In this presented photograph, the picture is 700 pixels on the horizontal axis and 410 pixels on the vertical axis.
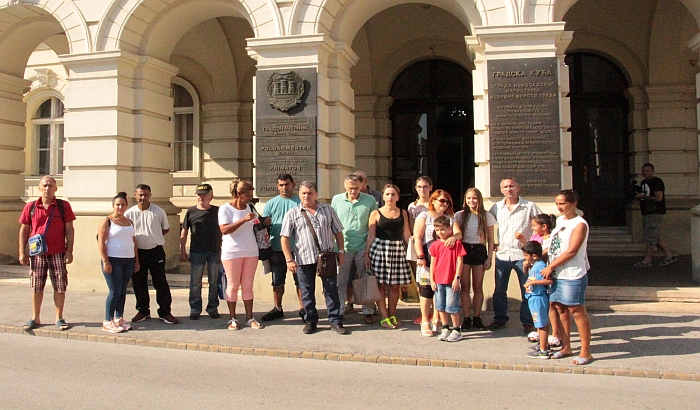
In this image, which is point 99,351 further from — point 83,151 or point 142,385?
point 83,151

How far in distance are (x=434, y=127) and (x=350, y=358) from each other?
9.36 m

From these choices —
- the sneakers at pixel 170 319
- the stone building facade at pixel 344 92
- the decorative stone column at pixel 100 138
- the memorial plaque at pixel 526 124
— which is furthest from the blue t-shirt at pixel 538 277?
the decorative stone column at pixel 100 138

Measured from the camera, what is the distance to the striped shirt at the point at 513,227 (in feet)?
24.9

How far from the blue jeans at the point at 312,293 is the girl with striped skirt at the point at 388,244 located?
0.57 m

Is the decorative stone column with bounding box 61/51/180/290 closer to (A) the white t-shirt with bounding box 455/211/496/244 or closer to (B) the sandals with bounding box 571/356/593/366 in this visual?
(A) the white t-shirt with bounding box 455/211/496/244

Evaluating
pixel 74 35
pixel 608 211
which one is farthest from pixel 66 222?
pixel 608 211

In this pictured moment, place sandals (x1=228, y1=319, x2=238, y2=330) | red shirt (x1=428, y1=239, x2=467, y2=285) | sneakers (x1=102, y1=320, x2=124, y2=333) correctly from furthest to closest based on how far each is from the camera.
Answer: sandals (x1=228, y1=319, x2=238, y2=330) < sneakers (x1=102, y1=320, x2=124, y2=333) < red shirt (x1=428, y1=239, x2=467, y2=285)

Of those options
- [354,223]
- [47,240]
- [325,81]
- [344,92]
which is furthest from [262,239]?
[344,92]

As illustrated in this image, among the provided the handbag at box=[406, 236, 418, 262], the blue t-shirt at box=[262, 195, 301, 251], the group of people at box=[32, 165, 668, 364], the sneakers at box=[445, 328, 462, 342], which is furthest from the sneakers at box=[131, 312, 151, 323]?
the sneakers at box=[445, 328, 462, 342]

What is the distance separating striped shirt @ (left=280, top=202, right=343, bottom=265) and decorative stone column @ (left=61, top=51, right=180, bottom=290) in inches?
180

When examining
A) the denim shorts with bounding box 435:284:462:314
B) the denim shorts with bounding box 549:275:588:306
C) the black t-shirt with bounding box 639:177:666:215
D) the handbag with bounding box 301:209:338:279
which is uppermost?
the black t-shirt with bounding box 639:177:666:215

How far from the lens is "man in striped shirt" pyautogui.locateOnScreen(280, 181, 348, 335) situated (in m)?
7.63

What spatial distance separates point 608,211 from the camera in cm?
1427

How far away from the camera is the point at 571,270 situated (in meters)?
6.24
